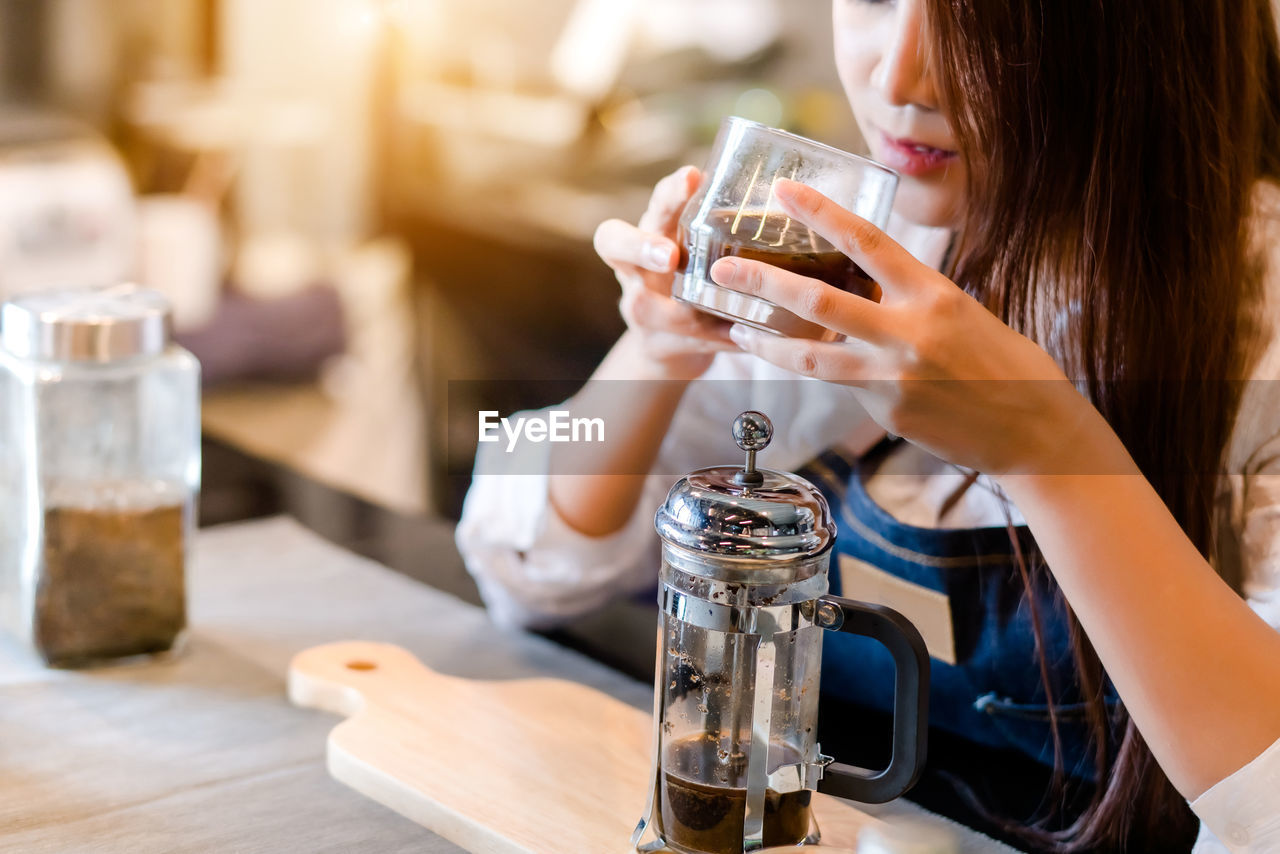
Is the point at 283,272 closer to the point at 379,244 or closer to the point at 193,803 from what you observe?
the point at 379,244

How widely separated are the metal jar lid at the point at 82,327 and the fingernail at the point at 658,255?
0.40 meters

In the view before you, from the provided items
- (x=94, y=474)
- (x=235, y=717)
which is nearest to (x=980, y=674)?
(x=235, y=717)

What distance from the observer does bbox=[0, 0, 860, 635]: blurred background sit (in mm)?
3285

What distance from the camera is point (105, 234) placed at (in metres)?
3.28

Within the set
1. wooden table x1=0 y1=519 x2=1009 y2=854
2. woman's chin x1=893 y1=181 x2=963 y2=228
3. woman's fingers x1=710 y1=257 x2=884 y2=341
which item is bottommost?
wooden table x1=0 y1=519 x2=1009 y2=854

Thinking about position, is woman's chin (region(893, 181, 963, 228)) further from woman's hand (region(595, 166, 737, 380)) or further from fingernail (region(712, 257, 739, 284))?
fingernail (region(712, 257, 739, 284))

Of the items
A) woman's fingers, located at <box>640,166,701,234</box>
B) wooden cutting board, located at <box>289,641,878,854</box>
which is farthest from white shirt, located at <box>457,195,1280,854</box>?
woman's fingers, located at <box>640,166,701,234</box>

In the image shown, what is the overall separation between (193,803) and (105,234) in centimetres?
279

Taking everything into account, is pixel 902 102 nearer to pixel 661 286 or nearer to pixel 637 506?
pixel 661 286

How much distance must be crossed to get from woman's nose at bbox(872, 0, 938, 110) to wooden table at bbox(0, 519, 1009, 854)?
0.49m

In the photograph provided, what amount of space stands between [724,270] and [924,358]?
129 millimetres

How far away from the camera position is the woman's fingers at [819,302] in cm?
69

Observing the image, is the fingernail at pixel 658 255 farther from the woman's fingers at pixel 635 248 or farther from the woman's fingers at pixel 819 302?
the woman's fingers at pixel 819 302

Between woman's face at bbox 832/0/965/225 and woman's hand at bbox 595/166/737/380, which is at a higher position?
woman's face at bbox 832/0/965/225
